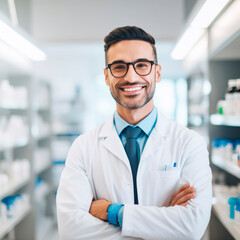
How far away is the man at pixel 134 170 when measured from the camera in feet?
4.16

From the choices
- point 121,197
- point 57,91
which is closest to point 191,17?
point 121,197

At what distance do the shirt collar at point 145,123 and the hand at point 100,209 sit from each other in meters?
0.38

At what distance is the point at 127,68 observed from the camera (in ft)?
4.14

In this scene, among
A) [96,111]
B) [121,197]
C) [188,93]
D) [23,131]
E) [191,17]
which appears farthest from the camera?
[96,111]

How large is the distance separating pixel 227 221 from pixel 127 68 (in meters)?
1.47

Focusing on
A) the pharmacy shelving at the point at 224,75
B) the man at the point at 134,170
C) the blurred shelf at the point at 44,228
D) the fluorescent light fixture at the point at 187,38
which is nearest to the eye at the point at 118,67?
the man at the point at 134,170

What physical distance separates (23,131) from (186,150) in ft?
9.11

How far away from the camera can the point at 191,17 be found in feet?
6.91

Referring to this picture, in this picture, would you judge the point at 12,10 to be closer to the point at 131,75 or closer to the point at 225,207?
the point at 131,75

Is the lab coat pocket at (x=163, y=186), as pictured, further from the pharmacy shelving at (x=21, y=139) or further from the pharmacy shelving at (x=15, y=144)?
the pharmacy shelving at (x=21, y=139)

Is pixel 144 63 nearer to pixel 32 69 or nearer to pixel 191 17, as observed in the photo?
pixel 191 17

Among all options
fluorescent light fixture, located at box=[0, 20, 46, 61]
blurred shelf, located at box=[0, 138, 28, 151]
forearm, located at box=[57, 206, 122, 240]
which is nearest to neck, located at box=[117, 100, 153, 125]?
forearm, located at box=[57, 206, 122, 240]

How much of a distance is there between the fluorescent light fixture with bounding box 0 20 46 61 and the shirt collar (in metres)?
1.37

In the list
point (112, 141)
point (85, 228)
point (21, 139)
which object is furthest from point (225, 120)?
point (21, 139)
